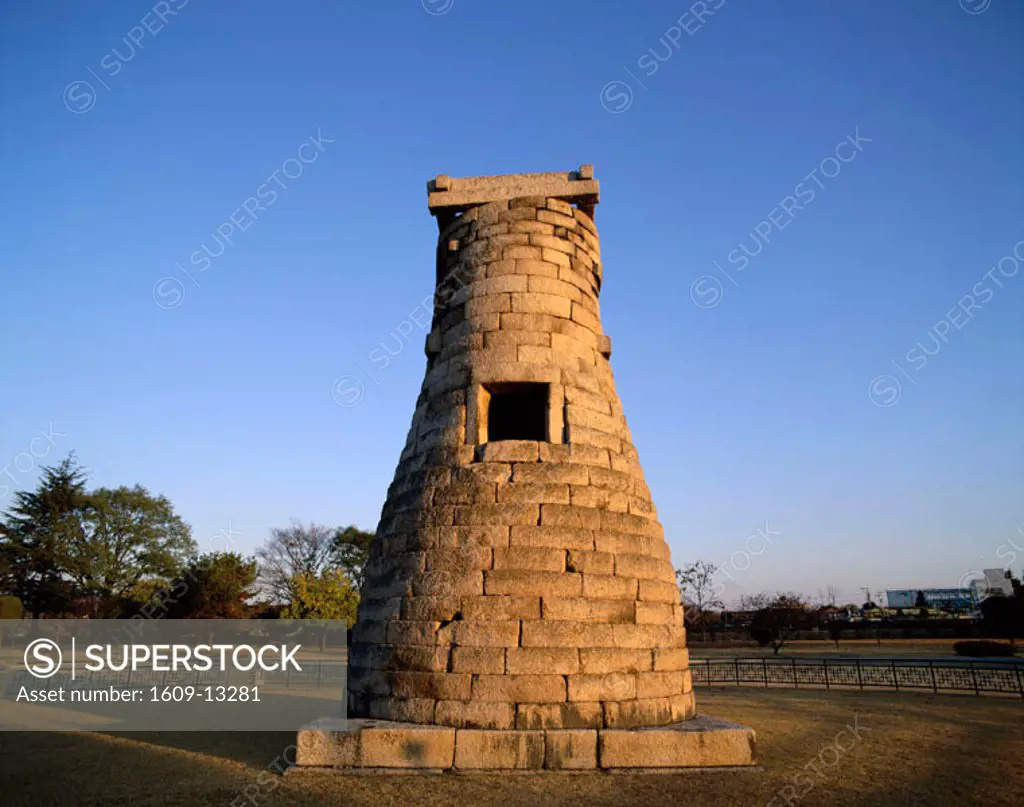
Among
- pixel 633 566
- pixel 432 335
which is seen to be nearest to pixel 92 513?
pixel 432 335

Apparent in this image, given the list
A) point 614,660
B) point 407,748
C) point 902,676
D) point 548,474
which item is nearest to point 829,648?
point 902,676

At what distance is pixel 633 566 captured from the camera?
7969 mm

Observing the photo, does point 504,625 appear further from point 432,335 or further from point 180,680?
point 180,680

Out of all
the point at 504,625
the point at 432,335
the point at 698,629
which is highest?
the point at 432,335

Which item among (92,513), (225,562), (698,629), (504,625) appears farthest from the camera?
(698,629)

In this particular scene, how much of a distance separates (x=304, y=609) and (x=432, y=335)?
950 inches

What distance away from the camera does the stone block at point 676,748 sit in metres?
6.72

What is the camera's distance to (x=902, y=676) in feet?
59.0

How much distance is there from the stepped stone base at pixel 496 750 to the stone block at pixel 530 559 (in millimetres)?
1722

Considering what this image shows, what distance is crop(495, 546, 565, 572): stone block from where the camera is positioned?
7.48 meters

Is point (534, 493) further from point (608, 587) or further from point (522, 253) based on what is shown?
point (522, 253)

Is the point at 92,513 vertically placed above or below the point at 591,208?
below

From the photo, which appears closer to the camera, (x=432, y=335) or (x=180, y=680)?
(x=432, y=335)

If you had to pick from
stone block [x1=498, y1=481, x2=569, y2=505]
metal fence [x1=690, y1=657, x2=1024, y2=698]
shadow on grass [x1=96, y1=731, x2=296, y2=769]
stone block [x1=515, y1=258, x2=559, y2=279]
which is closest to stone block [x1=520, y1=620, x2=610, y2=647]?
stone block [x1=498, y1=481, x2=569, y2=505]
